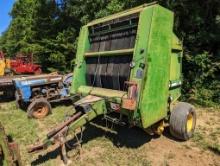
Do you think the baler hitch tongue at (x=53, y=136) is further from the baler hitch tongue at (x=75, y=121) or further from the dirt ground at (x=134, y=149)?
the dirt ground at (x=134, y=149)

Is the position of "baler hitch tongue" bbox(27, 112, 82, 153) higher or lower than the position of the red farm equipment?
lower

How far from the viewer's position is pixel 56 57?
58.5ft

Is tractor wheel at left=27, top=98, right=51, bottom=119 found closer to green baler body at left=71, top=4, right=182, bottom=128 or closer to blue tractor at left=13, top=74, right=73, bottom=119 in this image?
blue tractor at left=13, top=74, right=73, bottom=119

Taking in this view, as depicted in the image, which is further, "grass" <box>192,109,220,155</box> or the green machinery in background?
"grass" <box>192,109,220,155</box>

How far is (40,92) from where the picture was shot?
959cm

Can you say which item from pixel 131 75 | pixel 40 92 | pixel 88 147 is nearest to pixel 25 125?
pixel 40 92

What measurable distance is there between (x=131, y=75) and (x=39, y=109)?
4518mm

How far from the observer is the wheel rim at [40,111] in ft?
28.5

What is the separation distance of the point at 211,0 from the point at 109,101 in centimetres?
727

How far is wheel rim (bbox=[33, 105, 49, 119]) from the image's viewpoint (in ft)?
28.5

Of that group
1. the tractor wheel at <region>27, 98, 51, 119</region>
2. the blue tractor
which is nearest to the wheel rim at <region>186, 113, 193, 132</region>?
the blue tractor

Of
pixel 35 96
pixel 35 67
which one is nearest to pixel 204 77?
pixel 35 96

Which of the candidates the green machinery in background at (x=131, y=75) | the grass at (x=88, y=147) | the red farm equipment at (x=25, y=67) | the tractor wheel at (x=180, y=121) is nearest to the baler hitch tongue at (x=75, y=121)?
the green machinery in background at (x=131, y=75)

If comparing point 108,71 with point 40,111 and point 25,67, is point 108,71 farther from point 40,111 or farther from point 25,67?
point 25,67
